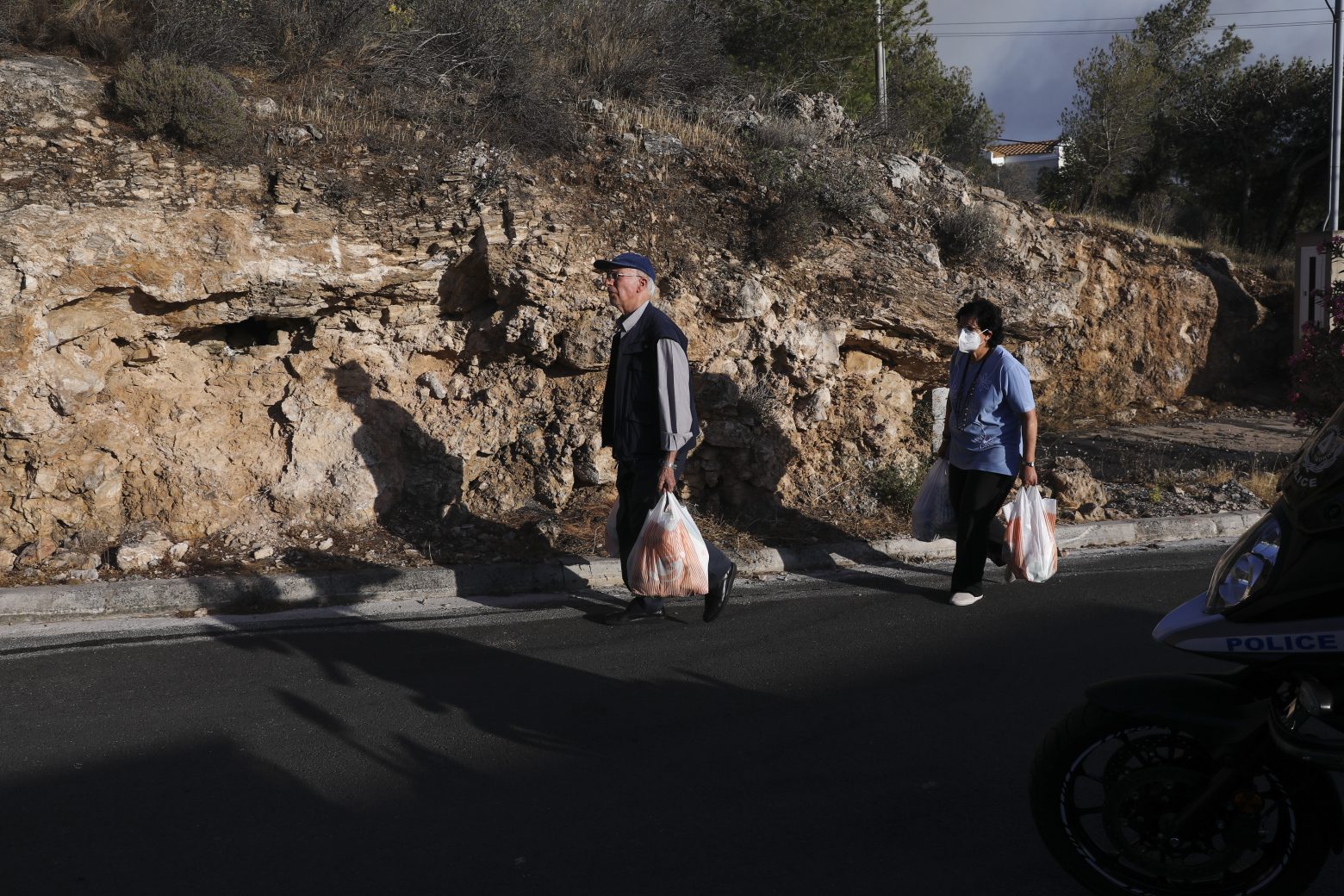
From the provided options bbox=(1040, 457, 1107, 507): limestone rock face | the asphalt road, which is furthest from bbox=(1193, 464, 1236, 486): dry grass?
the asphalt road

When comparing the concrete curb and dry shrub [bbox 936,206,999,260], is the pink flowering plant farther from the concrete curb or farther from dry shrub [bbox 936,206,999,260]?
the concrete curb

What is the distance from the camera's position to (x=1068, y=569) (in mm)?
6859

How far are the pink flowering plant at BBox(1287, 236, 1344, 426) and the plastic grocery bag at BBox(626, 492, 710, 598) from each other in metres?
6.45

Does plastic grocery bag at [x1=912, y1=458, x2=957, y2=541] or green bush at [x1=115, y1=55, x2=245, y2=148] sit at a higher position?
green bush at [x1=115, y1=55, x2=245, y2=148]

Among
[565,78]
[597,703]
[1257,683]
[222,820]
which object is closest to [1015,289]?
[565,78]

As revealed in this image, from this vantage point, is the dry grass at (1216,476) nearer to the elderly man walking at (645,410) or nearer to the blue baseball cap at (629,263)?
the elderly man walking at (645,410)

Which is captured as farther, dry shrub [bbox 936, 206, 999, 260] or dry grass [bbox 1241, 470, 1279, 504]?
dry shrub [bbox 936, 206, 999, 260]

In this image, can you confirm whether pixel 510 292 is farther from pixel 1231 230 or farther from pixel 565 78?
pixel 1231 230

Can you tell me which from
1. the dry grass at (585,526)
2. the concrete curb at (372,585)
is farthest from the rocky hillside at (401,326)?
the concrete curb at (372,585)

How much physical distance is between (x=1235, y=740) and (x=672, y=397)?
333cm

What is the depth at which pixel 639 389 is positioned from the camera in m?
5.66

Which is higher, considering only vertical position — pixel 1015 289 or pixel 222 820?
pixel 1015 289

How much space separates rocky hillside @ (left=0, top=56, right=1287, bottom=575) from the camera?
6883 mm

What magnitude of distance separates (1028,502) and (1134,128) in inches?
836
